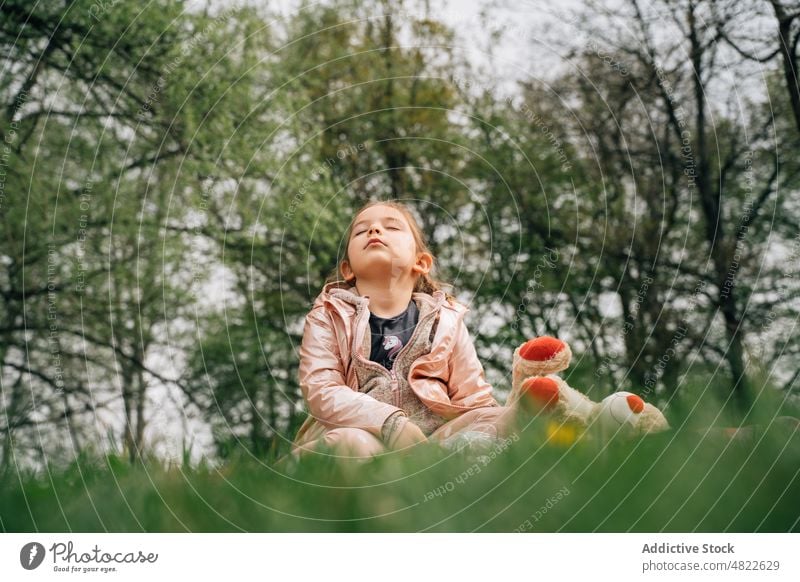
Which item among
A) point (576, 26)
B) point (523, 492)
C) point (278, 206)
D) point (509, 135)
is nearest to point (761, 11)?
point (576, 26)

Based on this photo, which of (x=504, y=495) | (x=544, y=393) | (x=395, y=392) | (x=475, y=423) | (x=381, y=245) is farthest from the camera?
(x=381, y=245)

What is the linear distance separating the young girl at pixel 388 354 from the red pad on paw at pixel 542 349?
5.4 inches

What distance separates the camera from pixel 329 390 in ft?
6.53

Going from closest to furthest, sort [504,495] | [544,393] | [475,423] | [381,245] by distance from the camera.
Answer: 1. [504,495]
2. [544,393]
3. [475,423]
4. [381,245]

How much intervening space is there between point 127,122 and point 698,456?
3.12m

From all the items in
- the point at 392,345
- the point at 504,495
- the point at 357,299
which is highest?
the point at 357,299

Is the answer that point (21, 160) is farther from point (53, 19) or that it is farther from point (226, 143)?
point (226, 143)

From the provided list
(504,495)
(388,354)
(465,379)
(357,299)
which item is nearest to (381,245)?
(357,299)

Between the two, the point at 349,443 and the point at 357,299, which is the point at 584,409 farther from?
the point at 357,299

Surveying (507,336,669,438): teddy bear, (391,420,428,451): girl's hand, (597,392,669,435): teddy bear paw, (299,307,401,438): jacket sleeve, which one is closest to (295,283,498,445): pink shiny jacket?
(299,307,401,438): jacket sleeve

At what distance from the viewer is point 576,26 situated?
131 inches

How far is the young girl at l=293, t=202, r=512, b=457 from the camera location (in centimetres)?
195

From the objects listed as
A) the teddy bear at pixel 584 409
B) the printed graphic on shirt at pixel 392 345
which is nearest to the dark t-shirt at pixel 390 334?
the printed graphic on shirt at pixel 392 345

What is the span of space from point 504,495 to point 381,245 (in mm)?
855
